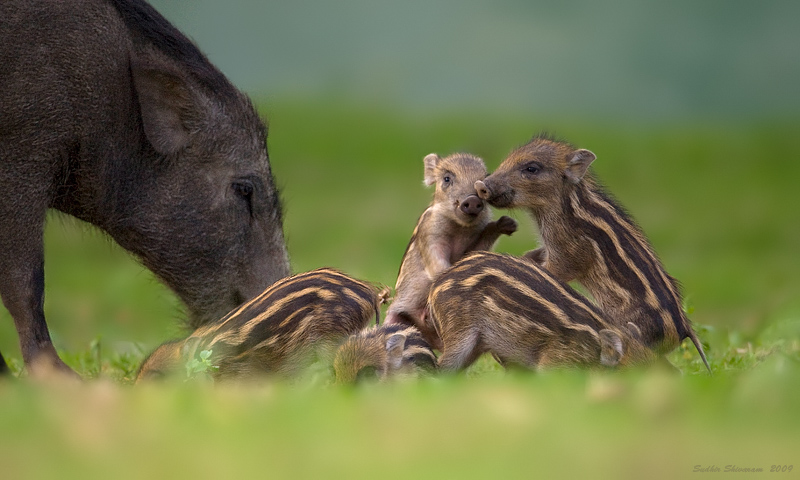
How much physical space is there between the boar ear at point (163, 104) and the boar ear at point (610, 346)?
286cm

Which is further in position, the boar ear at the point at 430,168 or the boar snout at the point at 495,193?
the boar ear at the point at 430,168

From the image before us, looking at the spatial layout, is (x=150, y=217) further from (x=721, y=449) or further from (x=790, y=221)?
(x=790, y=221)

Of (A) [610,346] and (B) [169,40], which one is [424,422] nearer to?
(A) [610,346]

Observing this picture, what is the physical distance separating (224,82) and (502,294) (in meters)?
2.54

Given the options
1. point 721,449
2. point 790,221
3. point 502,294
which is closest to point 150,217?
point 502,294

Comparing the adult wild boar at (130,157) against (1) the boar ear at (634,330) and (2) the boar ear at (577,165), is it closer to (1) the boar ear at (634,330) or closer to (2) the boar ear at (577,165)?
(2) the boar ear at (577,165)

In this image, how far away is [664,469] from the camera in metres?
2.80

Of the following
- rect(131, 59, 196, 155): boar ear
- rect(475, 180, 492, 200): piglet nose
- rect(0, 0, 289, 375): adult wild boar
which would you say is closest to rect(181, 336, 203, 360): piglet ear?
rect(0, 0, 289, 375): adult wild boar

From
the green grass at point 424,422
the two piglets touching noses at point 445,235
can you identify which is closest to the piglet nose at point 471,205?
the two piglets touching noses at point 445,235

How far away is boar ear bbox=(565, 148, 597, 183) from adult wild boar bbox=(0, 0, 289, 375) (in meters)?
1.88

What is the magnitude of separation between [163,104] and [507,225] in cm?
207

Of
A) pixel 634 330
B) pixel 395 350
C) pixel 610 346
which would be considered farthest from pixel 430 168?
pixel 610 346

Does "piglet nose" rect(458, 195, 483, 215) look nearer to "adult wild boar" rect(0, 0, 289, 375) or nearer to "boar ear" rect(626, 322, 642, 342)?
"boar ear" rect(626, 322, 642, 342)

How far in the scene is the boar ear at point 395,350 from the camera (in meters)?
4.57
